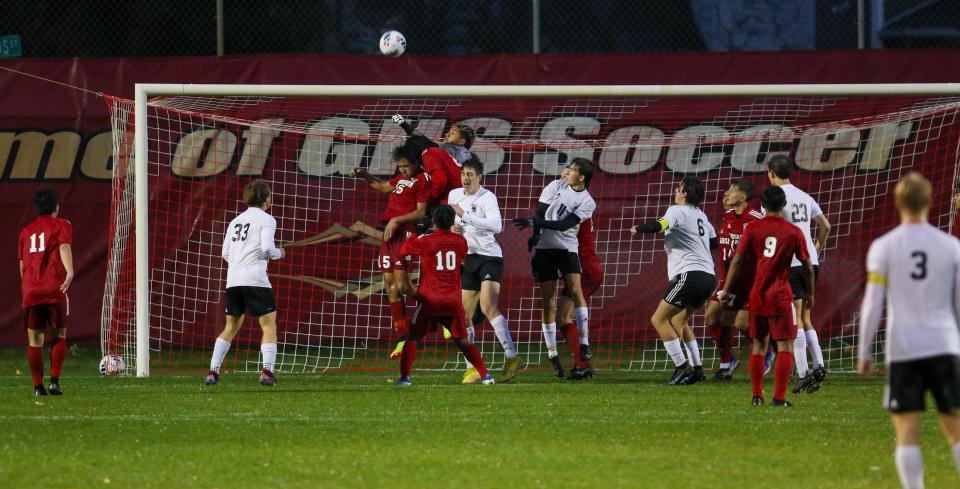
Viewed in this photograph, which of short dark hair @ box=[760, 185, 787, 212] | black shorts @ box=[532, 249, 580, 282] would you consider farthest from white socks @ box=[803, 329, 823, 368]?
black shorts @ box=[532, 249, 580, 282]

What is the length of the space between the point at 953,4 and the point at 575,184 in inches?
277

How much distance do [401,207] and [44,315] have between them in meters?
3.67

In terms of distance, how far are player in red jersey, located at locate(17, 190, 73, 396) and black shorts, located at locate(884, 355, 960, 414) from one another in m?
7.23

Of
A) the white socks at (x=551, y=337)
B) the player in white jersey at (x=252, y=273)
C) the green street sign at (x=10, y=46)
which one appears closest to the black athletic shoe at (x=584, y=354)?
the white socks at (x=551, y=337)

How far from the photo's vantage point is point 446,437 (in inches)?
337

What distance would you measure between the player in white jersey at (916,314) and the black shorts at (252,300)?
6.92 metres

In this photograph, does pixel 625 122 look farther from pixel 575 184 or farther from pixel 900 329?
pixel 900 329

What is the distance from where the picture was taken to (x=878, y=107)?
15.9 m

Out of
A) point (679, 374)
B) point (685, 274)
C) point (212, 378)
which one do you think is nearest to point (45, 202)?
point (212, 378)

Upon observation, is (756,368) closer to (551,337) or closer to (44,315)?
(551,337)

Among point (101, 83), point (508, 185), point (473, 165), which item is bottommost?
point (473, 165)

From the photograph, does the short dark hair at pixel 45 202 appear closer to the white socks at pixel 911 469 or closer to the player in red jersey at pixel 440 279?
the player in red jersey at pixel 440 279

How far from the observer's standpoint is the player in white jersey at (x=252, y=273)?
Result: 39.0 ft

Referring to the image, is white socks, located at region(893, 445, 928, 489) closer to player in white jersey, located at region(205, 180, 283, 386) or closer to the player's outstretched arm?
player in white jersey, located at region(205, 180, 283, 386)
